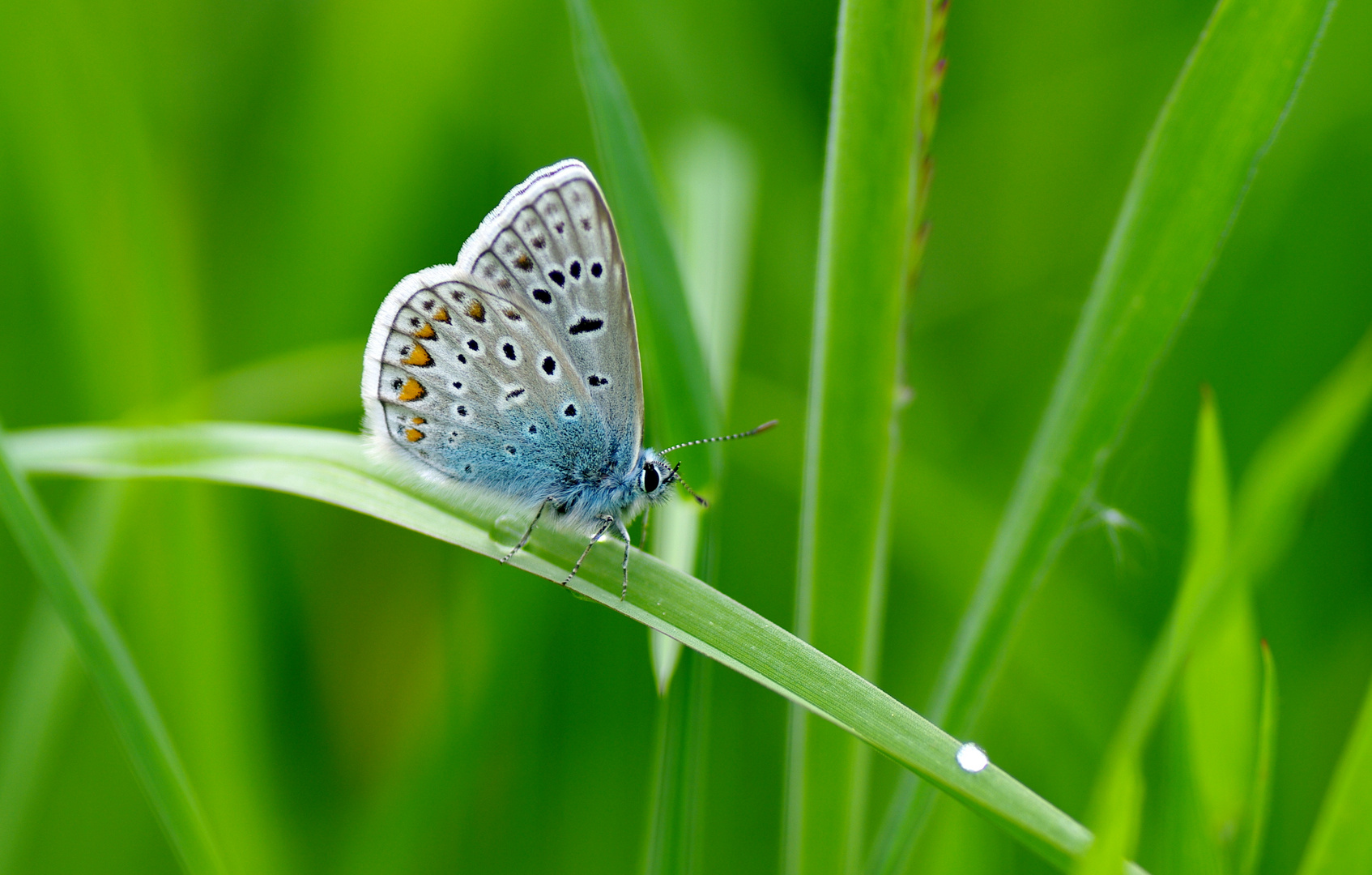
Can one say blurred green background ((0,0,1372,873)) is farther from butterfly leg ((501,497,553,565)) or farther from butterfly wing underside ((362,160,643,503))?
butterfly wing underside ((362,160,643,503))

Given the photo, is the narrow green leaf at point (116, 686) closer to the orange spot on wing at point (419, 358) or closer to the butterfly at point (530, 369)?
the butterfly at point (530, 369)

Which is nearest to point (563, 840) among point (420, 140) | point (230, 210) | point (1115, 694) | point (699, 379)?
point (699, 379)

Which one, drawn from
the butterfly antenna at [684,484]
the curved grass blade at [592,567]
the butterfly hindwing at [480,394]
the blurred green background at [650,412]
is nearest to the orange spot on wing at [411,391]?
the butterfly hindwing at [480,394]

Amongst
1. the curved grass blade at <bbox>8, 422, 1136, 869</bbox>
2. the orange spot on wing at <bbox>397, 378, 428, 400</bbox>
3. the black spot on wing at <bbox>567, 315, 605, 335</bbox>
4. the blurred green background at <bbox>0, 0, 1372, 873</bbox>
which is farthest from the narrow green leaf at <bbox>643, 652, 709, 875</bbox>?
the orange spot on wing at <bbox>397, 378, 428, 400</bbox>

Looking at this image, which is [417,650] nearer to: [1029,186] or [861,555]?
[861,555]

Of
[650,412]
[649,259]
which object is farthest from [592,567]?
[650,412]

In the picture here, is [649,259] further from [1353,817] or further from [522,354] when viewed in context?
[1353,817]
